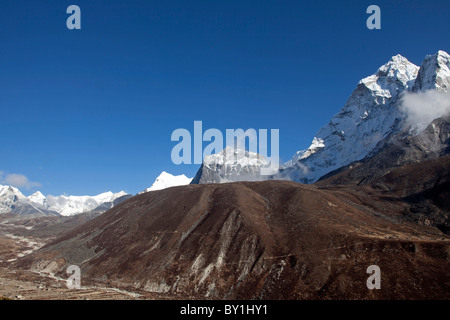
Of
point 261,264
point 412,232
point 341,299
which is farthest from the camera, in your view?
point 412,232

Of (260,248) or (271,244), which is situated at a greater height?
(271,244)

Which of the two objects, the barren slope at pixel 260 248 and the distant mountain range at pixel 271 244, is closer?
the barren slope at pixel 260 248

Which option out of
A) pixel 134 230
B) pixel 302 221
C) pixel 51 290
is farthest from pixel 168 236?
pixel 302 221

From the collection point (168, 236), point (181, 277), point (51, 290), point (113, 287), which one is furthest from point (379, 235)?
point (51, 290)

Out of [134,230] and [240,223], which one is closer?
[240,223]

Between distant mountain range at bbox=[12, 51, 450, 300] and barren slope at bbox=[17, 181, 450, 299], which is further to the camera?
distant mountain range at bbox=[12, 51, 450, 300]

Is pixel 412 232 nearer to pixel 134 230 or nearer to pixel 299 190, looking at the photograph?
pixel 299 190

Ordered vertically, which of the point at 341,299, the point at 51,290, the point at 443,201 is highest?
the point at 443,201

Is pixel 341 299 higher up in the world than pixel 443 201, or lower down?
lower down

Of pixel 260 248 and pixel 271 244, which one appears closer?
pixel 260 248

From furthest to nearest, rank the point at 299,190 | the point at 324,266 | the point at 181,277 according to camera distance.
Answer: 1. the point at 299,190
2. the point at 181,277
3. the point at 324,266
